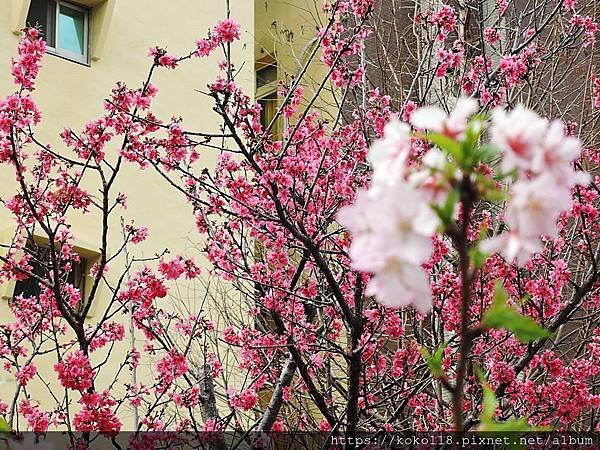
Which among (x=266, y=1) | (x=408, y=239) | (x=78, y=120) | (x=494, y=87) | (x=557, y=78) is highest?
(x=266, y=1)

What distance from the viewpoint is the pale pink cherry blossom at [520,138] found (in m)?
1.06

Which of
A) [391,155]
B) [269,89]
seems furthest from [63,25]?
[391,155]

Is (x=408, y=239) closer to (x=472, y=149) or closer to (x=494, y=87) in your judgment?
(x=472, y=149)

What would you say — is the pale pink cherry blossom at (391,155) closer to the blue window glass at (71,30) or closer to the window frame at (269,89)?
the blue window glass at (71,30)

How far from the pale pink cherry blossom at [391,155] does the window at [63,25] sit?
7.41 metres

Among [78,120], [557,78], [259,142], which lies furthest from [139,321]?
[557,78]

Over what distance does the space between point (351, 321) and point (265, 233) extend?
2.84ft

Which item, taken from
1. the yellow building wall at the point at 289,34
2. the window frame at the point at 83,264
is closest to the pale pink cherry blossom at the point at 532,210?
the window frame at the point at 83,264

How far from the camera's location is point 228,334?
541cm

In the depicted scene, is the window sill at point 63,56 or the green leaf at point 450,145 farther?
the window sill at point 63,56

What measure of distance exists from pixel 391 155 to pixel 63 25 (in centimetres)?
771

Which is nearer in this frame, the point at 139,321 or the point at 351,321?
the point at 351,321

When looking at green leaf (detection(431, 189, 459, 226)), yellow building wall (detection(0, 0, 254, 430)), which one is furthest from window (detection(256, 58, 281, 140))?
green leaf (detection(431, 189, 459, 226))

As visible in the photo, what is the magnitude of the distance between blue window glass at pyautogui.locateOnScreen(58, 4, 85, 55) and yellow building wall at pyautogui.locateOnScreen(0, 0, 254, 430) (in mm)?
113
